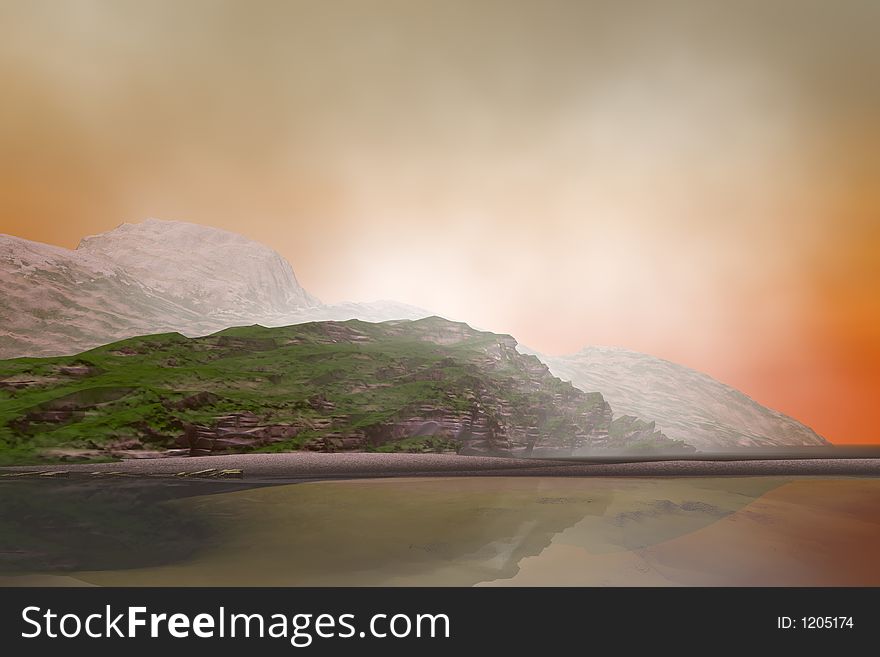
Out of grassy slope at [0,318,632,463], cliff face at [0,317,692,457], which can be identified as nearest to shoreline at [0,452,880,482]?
cliff face at [0,317,692,457]

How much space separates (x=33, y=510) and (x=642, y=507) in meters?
39.2

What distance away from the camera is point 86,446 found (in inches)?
2749

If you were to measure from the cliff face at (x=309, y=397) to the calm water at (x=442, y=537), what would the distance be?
4336cm

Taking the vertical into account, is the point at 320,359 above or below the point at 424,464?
above

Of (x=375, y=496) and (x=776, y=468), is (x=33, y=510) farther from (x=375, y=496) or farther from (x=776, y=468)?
(x=776, y=468)

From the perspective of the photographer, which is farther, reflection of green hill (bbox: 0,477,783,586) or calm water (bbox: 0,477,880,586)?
reflection of green hill (bbox: 0,477,783,586)

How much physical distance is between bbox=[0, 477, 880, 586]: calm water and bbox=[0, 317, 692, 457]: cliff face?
1707 inches

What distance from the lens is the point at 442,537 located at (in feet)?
74.1

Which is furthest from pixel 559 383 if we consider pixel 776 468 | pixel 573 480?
pixel 573 480

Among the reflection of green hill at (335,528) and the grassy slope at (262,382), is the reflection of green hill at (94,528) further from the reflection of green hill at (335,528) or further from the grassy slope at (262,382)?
the grassy slope at (262,382)

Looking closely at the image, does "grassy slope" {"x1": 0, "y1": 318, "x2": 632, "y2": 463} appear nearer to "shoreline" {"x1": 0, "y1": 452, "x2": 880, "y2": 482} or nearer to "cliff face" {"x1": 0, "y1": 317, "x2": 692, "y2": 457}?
"cliff face" {"x1": 0, "y1": 317, "x2": 692, "y2": 457}

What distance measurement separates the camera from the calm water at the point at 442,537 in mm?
16734

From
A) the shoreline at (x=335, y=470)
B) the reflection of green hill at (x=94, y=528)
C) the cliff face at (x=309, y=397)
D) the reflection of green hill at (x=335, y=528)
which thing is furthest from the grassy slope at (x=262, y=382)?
the reflection of green hill at (x=335, y=528)

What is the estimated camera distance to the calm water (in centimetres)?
1673
